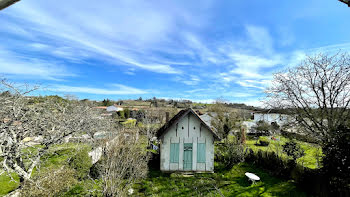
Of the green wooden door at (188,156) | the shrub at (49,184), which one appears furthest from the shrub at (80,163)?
the green wooden door at (188,156)

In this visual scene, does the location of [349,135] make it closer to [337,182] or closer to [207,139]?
[337,182]

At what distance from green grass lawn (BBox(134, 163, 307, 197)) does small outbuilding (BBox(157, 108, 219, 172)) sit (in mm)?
686

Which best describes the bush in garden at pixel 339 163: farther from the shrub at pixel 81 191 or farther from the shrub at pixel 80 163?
the shrub at pixel 80 163

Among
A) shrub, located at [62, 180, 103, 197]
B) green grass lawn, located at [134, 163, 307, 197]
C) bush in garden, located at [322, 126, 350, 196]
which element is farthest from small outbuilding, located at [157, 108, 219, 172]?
bush in garden, located at [322, 126, 350, 196]

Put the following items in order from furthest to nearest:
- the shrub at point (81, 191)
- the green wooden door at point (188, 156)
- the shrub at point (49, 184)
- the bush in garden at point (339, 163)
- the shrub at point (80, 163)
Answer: the green wooden door at point (188, 156), the shrub at point (80, 163), the shrub at point (81, 191), the bush in garden at point (339, 163), the shrub at point (49, 184)

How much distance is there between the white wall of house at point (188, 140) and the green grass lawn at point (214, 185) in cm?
61

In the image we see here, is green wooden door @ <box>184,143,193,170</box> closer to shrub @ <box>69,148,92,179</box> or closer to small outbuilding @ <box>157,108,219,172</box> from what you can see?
small outbuilding @ <box>157,108,219,172</box>

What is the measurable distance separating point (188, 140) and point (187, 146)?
0.46 m

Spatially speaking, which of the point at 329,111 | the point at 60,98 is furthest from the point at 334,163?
the point at 60,98

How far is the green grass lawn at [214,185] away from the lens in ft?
29.5

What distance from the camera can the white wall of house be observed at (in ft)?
38.4

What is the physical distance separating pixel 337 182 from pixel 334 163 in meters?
0.88

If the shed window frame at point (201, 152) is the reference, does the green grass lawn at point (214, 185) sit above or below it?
below

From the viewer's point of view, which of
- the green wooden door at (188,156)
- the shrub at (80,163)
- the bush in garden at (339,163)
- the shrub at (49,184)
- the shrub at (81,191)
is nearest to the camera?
the shrub at (49,184)
